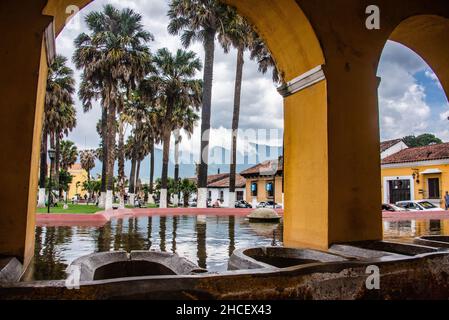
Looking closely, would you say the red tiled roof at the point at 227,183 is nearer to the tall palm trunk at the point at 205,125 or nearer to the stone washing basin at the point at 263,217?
the tall palm trunk at the point at 205,125

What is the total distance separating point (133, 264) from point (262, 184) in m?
35.7

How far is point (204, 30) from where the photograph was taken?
23078 mm

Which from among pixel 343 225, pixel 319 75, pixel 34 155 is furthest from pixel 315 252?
pixel 34 155

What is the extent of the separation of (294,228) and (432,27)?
3958 mm

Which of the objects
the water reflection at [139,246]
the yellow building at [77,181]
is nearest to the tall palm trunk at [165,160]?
the water reflection at [139,246]

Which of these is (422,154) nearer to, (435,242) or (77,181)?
(435,242)

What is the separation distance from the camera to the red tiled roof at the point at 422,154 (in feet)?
87.2

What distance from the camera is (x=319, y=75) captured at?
4.79 metres


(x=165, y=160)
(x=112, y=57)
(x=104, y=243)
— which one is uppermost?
(x=112, y=57)

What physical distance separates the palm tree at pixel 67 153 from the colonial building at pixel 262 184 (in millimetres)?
27030

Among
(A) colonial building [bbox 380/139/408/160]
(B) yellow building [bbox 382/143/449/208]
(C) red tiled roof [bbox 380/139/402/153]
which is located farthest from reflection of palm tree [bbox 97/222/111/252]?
(C) red tiled roof [bbox 380/139/402/153]

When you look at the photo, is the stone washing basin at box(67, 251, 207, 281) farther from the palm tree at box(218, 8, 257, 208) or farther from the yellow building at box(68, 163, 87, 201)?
the yellow building at box(68, 163, 87, 201)

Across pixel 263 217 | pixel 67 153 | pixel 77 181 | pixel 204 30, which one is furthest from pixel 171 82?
pixel 77 181
